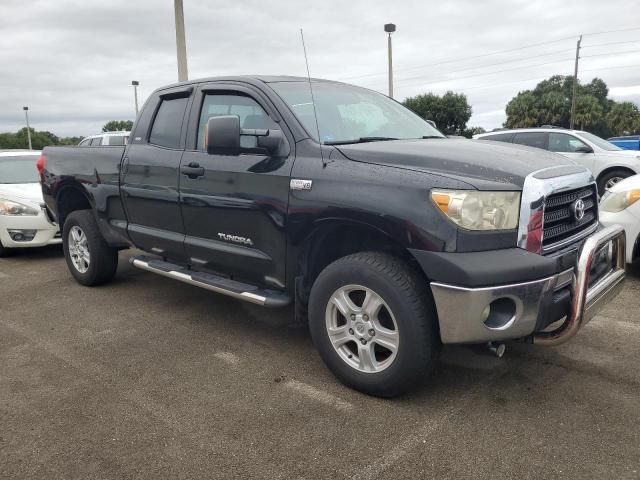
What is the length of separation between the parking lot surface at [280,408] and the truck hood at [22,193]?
2984mm

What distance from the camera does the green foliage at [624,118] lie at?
55.5 metres

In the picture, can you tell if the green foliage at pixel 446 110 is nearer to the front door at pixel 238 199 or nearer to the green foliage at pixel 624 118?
the green foliage at pixel 624 118

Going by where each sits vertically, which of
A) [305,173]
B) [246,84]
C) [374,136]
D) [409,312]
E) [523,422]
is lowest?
[523,422]

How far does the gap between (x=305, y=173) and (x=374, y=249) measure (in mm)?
603

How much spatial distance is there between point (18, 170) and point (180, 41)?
448 centimetres

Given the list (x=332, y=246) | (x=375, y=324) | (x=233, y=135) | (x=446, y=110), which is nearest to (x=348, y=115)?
(x=233, y=135)

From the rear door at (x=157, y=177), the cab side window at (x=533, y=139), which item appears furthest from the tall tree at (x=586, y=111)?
the rear door at (x=157, y=177)

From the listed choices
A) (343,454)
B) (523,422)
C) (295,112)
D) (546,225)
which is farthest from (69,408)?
(546,225)

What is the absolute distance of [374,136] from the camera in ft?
11.7

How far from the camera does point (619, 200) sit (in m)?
4.86

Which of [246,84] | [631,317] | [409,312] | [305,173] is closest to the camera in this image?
[409,312]

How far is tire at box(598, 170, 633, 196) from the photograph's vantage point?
10.2m

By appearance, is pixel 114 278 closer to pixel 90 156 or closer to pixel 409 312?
pixel 90 156

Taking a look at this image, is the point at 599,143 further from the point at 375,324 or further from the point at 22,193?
the point at 22,193
